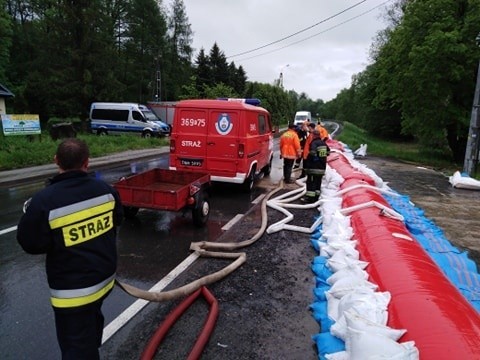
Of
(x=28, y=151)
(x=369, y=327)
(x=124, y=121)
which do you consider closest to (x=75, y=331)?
(x=369, y=327)

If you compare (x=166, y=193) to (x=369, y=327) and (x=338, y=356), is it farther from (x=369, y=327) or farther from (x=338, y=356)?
(x=369, y=327)

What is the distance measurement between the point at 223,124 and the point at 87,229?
6.76m

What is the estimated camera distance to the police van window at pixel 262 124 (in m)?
10.4

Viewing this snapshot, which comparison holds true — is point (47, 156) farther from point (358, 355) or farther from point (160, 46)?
point (160, 46)

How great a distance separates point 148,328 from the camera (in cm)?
347

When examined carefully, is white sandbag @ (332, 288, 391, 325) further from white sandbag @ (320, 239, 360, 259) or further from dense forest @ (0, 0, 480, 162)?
dense forest @ (0, 0, 480, 162)

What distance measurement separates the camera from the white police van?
1062 inches

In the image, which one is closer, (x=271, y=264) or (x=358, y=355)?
(x=358, y=355)

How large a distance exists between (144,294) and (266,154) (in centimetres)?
885

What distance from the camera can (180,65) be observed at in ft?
180

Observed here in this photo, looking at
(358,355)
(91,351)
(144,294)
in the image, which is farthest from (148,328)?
(358,355)

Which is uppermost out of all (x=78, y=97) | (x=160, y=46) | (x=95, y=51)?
(x=160, y=46)

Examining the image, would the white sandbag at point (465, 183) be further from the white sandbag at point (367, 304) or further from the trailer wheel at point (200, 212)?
the white sandbag at point (367, 304)

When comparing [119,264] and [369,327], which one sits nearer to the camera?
[369,327]
